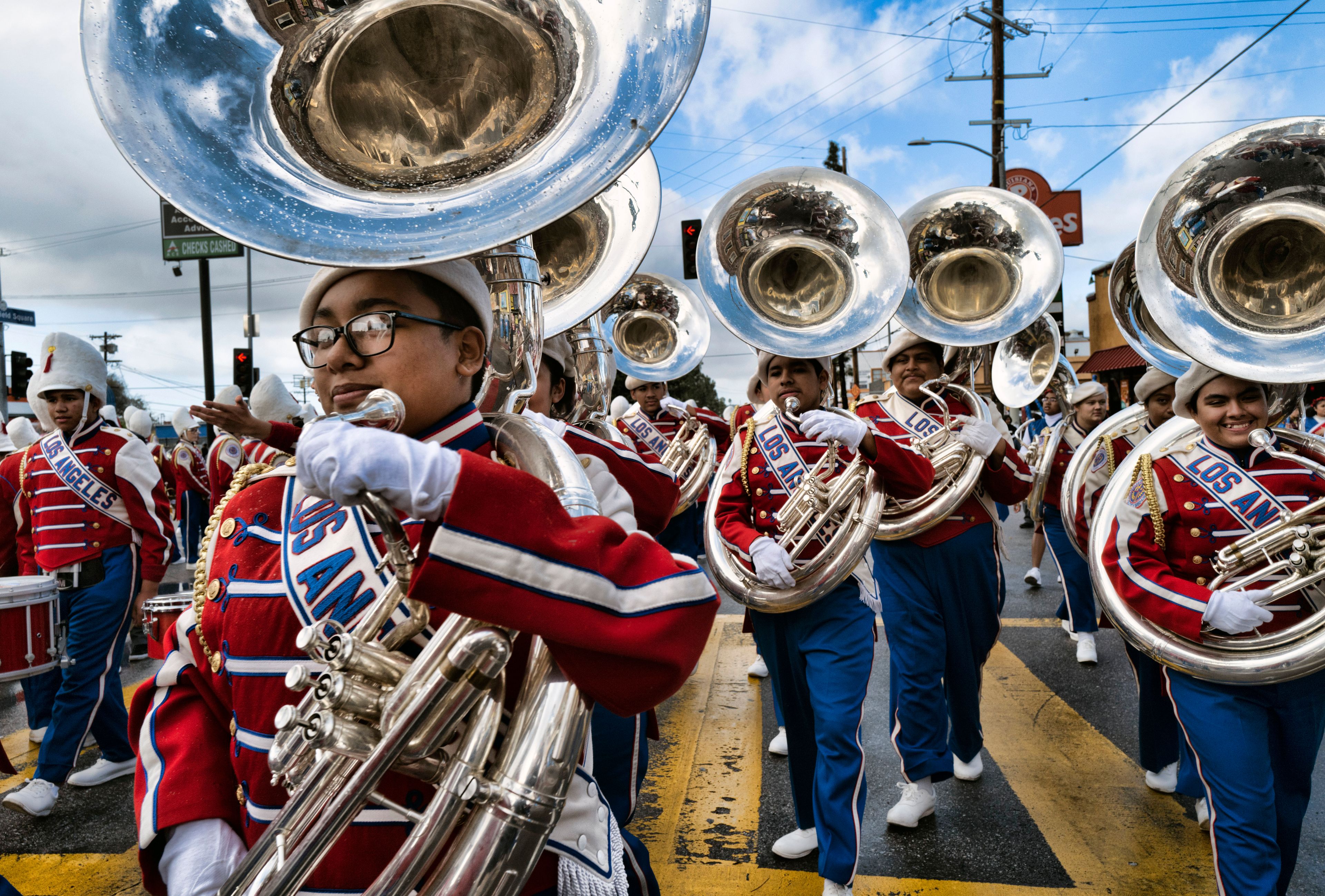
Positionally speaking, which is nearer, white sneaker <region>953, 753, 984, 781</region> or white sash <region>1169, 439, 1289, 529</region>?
white sash <region>1169, 439, 1289, 529</region>

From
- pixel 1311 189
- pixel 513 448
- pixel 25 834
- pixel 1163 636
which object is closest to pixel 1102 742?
pixel 1163 636

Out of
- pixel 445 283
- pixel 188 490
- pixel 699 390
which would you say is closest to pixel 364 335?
pixel 445 283

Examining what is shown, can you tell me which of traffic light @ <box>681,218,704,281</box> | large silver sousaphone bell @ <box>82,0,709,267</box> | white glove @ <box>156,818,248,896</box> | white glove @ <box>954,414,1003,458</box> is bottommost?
white glove @ <box>156,818,248,896</box>

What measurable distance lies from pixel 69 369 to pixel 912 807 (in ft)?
15.5

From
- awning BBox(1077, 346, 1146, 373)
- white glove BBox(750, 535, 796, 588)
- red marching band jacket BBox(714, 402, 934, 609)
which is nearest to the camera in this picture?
white glove BBox(750, 535, 796, 588)

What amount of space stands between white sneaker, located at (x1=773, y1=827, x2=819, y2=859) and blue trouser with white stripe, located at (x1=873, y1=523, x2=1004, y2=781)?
0.65 metres

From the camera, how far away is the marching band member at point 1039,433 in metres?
8.00

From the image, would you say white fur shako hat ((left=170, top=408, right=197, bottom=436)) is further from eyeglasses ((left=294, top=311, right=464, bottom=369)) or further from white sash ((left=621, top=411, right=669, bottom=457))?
eyeglasses ((left=294, top=311, right=464, bottom=369))

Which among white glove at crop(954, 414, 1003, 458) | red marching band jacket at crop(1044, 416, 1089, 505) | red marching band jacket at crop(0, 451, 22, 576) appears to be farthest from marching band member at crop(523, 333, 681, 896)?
red marching band jacket at crop(1044, 416, 1089, 505)

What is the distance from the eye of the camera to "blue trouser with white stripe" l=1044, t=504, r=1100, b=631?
589cm

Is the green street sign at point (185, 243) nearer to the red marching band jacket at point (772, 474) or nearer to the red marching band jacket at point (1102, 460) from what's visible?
the red marching band jacket at point (772, 474)

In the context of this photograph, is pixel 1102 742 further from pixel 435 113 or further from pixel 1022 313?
pixel 435 113

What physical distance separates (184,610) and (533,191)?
94 cm

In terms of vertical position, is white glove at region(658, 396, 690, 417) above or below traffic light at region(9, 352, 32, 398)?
below
